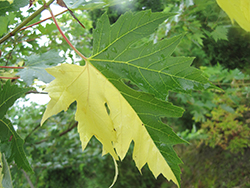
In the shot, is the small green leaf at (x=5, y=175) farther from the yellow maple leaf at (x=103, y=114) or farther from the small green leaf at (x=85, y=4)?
the small green leaf at (x=85, y=4)

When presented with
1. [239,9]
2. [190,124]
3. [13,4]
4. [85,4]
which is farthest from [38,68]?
[190,124]

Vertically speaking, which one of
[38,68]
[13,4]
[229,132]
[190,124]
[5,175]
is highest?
[13,4]

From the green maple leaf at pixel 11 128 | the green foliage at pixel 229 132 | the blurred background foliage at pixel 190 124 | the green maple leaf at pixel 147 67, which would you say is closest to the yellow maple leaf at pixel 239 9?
the green maple leaf at pixel 147 67

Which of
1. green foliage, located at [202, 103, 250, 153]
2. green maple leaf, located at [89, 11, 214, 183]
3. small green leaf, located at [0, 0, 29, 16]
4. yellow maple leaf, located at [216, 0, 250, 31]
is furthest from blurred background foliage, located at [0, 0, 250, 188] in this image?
yellow maple leaf, located at [216, 0, 250, 31]

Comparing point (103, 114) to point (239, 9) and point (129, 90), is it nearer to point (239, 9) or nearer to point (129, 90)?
point (129, 90)

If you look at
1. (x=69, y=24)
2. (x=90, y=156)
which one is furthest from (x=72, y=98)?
(x=90, y=156)
